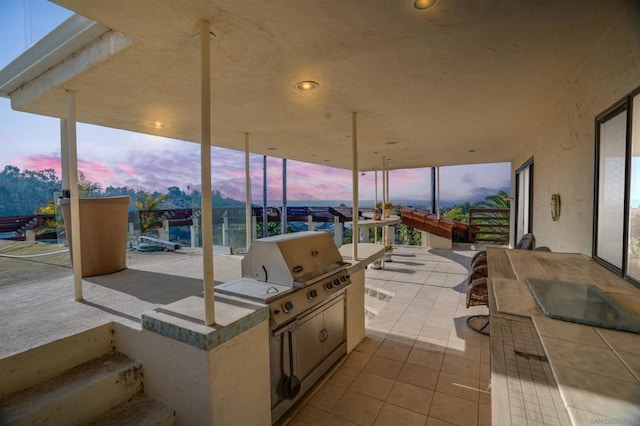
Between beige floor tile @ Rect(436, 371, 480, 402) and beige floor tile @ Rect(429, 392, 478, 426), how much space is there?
61 mm

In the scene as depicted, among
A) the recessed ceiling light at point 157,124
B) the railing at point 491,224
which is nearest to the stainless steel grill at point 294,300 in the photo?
the recessed ceiling light at point 157,124

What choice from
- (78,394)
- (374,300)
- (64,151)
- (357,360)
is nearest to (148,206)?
(64,151)

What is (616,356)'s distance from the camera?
79 centimetres

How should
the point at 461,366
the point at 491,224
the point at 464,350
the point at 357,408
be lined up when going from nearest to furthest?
1. the point at 357,408
2. the point at 461,366
3. the point at 464,350
4. the point at 491,224

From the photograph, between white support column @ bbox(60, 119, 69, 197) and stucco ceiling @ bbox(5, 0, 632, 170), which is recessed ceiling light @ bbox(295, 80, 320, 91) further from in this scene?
white support column @ bbox(60, 119, 69, 197)

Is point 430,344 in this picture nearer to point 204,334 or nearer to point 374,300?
point 374,300

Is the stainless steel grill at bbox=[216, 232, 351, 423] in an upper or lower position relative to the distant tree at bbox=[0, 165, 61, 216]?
lower

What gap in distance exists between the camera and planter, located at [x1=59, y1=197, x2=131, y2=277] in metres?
2.98

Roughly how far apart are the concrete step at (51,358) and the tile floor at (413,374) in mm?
1465

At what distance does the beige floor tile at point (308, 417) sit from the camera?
82.4 inches

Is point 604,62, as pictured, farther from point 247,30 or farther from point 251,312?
point 251,312

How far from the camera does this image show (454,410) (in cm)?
219

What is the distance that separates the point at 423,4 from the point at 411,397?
2.76m

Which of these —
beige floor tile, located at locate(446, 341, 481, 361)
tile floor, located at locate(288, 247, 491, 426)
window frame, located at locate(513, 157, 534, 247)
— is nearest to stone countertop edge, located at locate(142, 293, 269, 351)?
tile floor, located at locate(288, 247, 491, 426)
